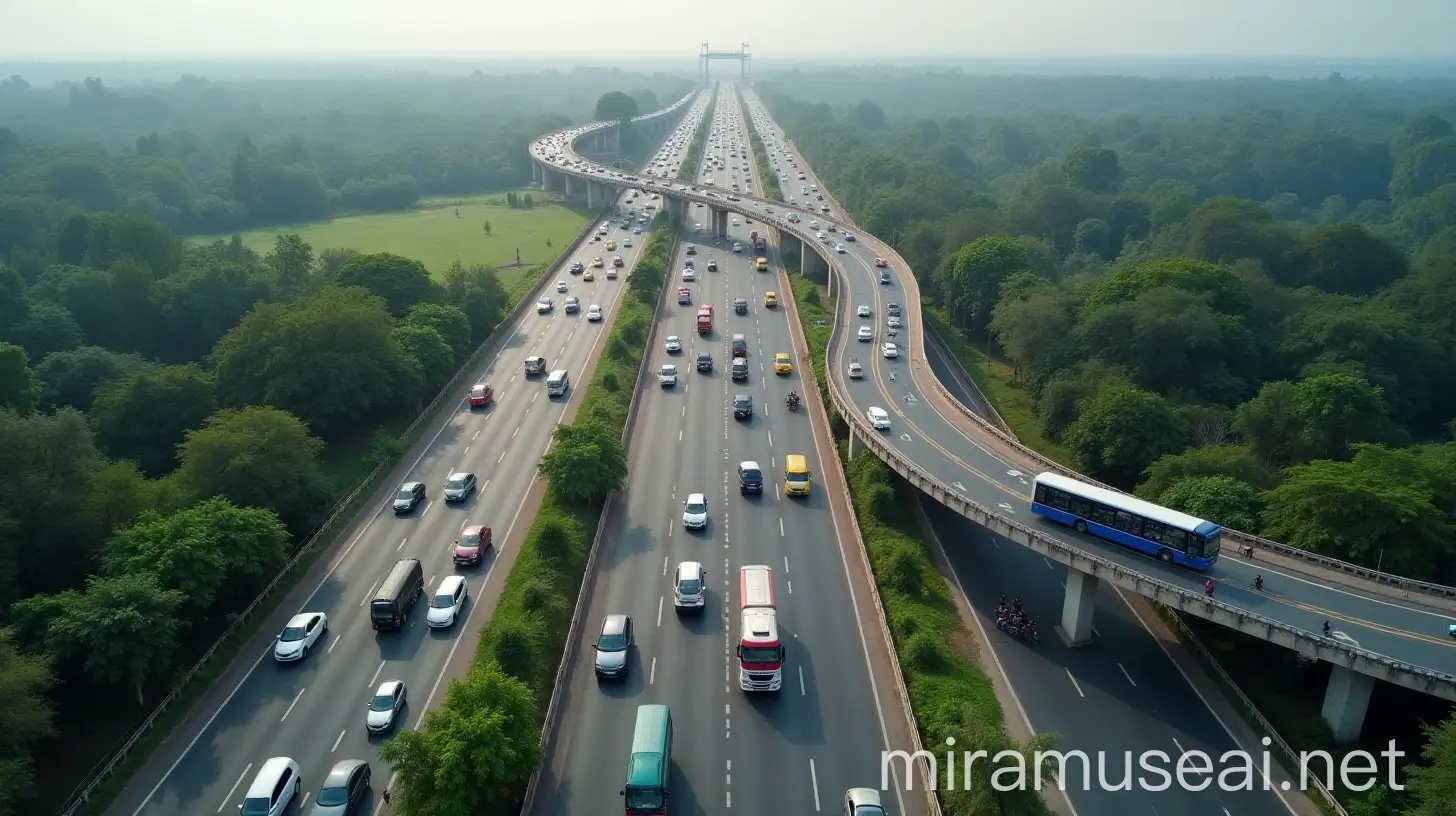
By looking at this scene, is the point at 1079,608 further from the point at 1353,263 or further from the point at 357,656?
the point at 1353,263

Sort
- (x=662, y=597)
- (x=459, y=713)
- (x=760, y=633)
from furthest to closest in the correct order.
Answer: (x=662, y=597), (x=760, y=633), (x=459, y=713)

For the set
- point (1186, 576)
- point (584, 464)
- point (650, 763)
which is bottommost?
point (650, 763)

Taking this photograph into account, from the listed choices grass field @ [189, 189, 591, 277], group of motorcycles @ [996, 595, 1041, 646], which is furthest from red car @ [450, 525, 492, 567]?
grass field @ [189, 189, 591, 277]

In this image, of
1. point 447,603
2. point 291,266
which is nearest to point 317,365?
point 447,603

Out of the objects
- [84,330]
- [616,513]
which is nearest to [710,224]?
[84,330]

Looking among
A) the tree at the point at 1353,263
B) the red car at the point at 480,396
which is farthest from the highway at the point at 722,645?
the tree at the point at 1353,263

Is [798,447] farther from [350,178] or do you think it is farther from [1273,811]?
[350,178]

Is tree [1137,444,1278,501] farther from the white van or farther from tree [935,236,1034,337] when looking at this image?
the white van
